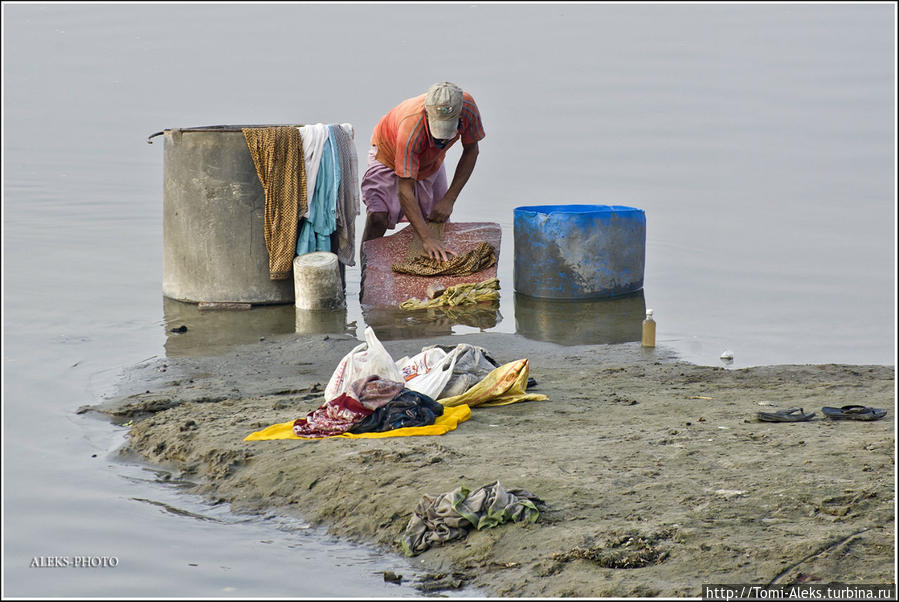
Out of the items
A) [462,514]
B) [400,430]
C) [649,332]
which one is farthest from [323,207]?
[462,514]

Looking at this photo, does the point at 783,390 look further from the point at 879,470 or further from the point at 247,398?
the point at 247,398

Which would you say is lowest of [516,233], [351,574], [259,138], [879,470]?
[351,574]

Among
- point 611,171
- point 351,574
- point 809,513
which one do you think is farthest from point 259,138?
point 611,171

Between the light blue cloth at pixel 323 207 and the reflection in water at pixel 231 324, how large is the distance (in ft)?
1.89

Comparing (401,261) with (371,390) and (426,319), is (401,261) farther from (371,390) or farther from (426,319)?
(371,390)

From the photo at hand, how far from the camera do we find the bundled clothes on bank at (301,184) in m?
10.2

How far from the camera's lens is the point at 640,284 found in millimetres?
11000

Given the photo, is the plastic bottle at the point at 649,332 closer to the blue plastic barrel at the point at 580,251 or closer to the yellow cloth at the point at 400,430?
the blue plastic barrel at the point at 580,251

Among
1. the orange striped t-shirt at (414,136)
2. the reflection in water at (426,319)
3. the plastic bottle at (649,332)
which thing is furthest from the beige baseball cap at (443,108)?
the plastic bottle at (649,332)

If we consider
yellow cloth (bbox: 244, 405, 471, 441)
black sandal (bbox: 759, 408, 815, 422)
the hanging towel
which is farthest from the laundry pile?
the hanging towel

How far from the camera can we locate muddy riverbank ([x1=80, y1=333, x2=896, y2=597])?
4.76 meters

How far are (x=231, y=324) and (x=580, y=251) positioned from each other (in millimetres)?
3042

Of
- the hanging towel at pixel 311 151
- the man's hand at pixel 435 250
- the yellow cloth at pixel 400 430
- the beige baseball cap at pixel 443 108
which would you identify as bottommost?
the yellow cloth at pixel 400 430

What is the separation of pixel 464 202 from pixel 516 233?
5210 mm
